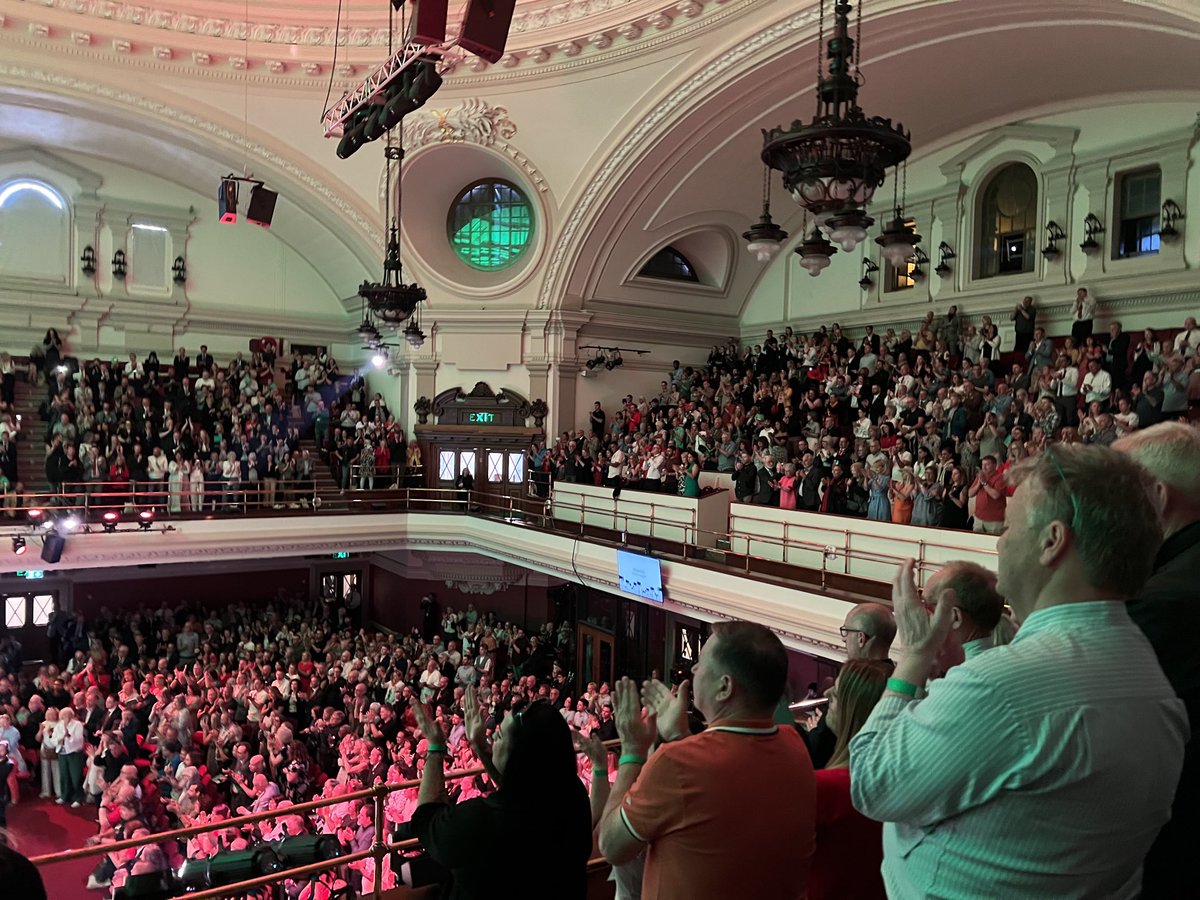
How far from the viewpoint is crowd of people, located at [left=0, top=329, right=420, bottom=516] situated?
16.3m

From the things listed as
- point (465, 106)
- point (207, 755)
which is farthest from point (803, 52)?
point (207, 755)

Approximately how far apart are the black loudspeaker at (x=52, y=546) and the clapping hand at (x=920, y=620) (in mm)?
16542

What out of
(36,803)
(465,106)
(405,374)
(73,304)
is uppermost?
(465,106)

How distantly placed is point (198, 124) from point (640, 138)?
951 cm

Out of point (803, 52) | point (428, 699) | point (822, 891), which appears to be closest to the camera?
point (822, 891)

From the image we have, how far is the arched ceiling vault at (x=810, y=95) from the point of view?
12.3 m

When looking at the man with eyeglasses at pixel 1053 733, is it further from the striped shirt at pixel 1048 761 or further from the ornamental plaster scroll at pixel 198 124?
the ornamental plaster scroll at pixel 198 124

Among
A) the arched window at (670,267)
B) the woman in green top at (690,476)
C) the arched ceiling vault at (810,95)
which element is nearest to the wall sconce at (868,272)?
the arched ceiling vault at (810,95)

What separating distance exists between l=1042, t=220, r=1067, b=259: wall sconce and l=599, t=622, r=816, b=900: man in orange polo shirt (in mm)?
15618

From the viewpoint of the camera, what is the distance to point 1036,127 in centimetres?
1550

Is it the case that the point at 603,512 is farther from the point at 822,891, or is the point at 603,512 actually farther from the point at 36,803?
the point at 822,891

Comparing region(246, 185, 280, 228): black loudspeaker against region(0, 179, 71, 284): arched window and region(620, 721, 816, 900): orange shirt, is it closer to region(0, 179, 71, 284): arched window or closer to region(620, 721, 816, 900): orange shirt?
region(0, 179, 71, 284): arched window

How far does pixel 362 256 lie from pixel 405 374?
3.04 metres

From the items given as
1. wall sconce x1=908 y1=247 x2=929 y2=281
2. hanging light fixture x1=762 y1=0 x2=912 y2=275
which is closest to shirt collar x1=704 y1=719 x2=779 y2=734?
hanging light fixture x1=762 y1=0 x2=912 y2=275
